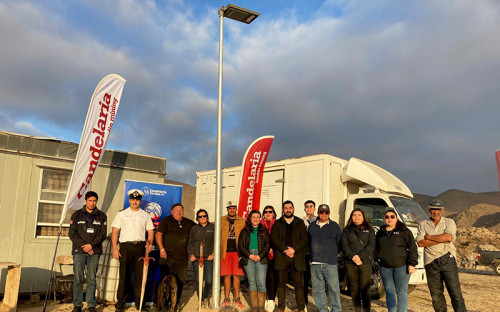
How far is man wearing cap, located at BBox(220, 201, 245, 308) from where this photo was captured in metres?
7.63

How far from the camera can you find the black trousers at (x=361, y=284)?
6.34m

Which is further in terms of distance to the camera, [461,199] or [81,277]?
[461,199]

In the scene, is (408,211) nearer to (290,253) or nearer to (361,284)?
(361,284)

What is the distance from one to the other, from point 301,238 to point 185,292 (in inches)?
147

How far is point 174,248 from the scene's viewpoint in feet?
24.0

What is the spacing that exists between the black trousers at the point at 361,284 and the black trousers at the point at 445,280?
0.90 metres

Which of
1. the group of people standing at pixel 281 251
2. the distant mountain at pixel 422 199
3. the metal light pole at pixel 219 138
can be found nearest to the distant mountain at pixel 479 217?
the distant mountain at pixel 422 199

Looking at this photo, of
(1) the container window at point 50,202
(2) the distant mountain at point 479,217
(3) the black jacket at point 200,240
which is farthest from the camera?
(2) the distant mountain at point 479,217

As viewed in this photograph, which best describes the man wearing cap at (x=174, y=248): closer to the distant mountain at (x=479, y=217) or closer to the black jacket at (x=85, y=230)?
the black jacket at (x=85, y=230)

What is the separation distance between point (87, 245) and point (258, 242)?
9.19 feet

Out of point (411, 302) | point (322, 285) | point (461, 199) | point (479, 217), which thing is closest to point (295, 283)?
point (322, 285)

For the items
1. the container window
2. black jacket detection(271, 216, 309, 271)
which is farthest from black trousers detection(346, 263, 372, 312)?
the container window

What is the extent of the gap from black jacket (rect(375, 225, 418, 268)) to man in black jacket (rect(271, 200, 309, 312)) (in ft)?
4.36

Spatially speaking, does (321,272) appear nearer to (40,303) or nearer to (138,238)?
(138,238)
